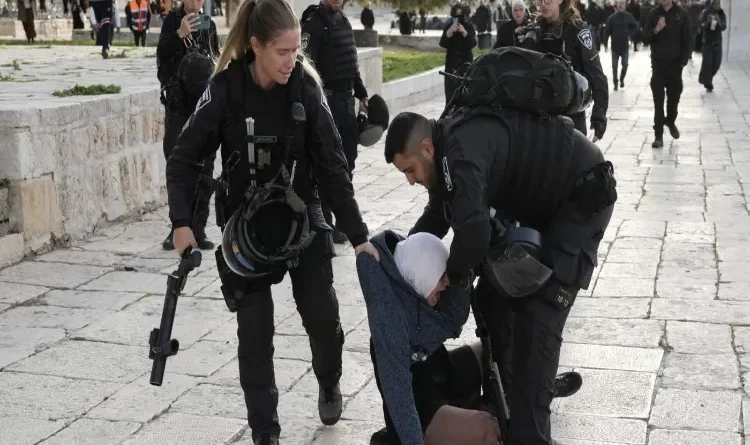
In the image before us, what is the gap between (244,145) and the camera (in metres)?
3.74

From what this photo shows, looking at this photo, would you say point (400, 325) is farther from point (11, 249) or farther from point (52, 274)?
point (11, 249)

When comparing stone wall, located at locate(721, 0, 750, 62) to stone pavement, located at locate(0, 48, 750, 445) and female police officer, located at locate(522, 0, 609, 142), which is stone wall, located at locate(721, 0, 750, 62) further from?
female police officer, located at locate(522, 0, 609, 142)

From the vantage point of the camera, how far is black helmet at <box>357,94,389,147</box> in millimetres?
6141

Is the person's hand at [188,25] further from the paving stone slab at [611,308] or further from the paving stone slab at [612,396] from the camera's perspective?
the paving stone slab at [612,396]

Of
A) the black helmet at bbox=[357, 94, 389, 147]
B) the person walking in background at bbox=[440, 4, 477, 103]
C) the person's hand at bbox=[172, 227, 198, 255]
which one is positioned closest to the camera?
the person's hand at bbox=[172, 227, 198, 255]

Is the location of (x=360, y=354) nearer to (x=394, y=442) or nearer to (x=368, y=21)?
(x=394, y=442)

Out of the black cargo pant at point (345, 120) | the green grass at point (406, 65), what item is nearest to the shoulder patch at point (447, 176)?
the black cargo pant at point (345, 120)

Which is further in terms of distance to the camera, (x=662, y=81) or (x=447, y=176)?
(x=662, y=81)

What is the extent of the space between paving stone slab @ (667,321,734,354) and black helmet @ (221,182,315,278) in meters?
2.19

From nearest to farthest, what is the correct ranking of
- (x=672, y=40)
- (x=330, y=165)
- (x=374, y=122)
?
(x=330, y=165) < (x=374, y=122) < (x=672, y=40)

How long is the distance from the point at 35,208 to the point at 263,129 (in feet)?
12.3

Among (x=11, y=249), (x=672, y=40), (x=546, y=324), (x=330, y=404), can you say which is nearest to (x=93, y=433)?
(x=330, y=404)

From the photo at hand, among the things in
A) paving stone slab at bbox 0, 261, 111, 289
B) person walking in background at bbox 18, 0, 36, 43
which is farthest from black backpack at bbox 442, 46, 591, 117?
person walking in background at bbox 18, 0, 36, 43

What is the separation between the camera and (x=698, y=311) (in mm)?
5812
